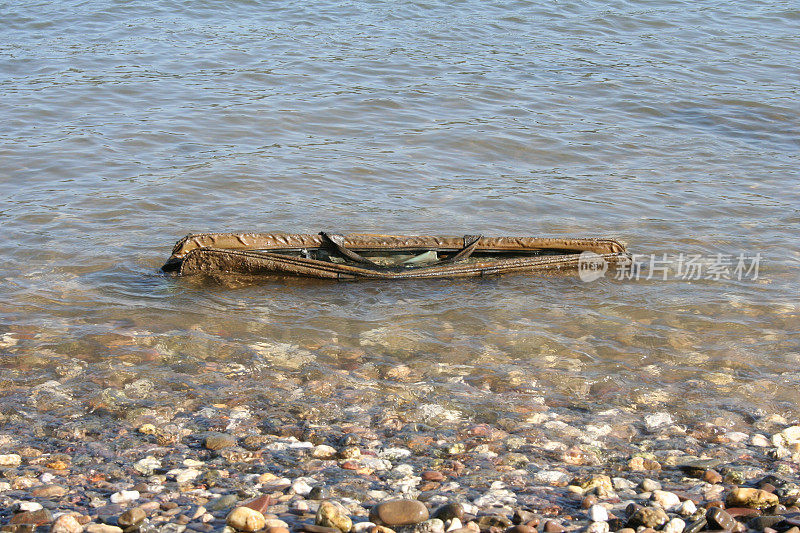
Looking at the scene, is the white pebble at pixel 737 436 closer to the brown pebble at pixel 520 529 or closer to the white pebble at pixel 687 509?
the white pebble at pixel 687 509

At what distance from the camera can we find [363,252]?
6.93m

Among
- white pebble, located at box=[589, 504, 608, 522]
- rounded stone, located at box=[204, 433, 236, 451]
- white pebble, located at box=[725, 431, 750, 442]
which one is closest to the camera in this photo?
white pebble, located at box=[589, 504, 608, 522]

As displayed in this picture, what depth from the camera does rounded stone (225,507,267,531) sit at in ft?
11.5

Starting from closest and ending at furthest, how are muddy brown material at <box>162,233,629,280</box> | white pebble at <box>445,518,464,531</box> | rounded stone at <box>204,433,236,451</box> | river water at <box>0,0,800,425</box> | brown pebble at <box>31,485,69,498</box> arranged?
white pebble at <box>445,518,464,531</box> → brown pebble at <box>31,485,69,498</box> → rounded stone at <box>204,433,236,451</box> → river water at <box>0,0,800,425</box> → muddy brown material at <box>162,233,629,280</box>

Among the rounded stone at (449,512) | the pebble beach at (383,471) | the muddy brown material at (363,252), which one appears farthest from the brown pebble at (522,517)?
the muddy brown material at (363,252)

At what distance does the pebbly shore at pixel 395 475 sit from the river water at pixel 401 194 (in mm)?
275

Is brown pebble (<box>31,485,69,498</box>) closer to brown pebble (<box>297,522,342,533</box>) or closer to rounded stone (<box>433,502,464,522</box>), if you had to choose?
brown pebble (<box>297,522,342,533</box>)

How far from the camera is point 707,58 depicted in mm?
15328

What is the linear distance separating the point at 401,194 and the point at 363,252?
2379 millimetres

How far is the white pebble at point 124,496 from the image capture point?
148 inches

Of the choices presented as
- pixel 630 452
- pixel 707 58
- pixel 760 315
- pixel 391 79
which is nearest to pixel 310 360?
pixel 630 452

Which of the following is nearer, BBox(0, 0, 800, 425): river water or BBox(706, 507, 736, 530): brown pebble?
BBox(706, 507, 736, 530): brown pebble

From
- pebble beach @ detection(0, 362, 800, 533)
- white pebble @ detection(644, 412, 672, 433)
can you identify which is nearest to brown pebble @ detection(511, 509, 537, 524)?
pebble beach @ detection(0, 362, 800, 533)

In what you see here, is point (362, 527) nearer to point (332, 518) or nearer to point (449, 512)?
point (332, 518)
